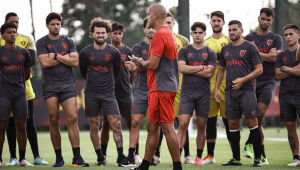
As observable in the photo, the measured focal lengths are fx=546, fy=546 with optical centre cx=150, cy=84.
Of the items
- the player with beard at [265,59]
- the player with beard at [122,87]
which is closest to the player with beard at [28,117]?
the player with beard at [122,87]

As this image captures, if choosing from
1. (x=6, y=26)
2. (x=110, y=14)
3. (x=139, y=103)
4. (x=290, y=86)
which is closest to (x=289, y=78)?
(x=290, y=86)

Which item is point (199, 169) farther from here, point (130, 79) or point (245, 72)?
point (130, 79)

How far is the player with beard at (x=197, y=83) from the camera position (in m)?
8.73

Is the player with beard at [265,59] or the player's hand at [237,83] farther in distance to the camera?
the player with beard at [265,59]

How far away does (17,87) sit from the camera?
27.5ft

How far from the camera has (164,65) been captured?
22.2 feet


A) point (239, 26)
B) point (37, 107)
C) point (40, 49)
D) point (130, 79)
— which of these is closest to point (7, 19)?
point (40, 49)

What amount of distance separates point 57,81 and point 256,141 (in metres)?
3.15

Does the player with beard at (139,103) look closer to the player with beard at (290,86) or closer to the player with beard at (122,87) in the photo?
the player with beard at (122,87)

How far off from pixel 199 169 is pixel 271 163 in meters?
1.57

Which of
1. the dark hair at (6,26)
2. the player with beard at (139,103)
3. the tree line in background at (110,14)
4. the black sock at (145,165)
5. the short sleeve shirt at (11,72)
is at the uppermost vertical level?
the tree line in background at (110,14)

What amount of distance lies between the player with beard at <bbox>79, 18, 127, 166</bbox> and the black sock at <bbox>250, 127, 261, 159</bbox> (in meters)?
2.04

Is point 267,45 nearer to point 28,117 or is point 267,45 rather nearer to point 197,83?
point 197,83

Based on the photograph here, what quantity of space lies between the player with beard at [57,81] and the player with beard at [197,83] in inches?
67.3
